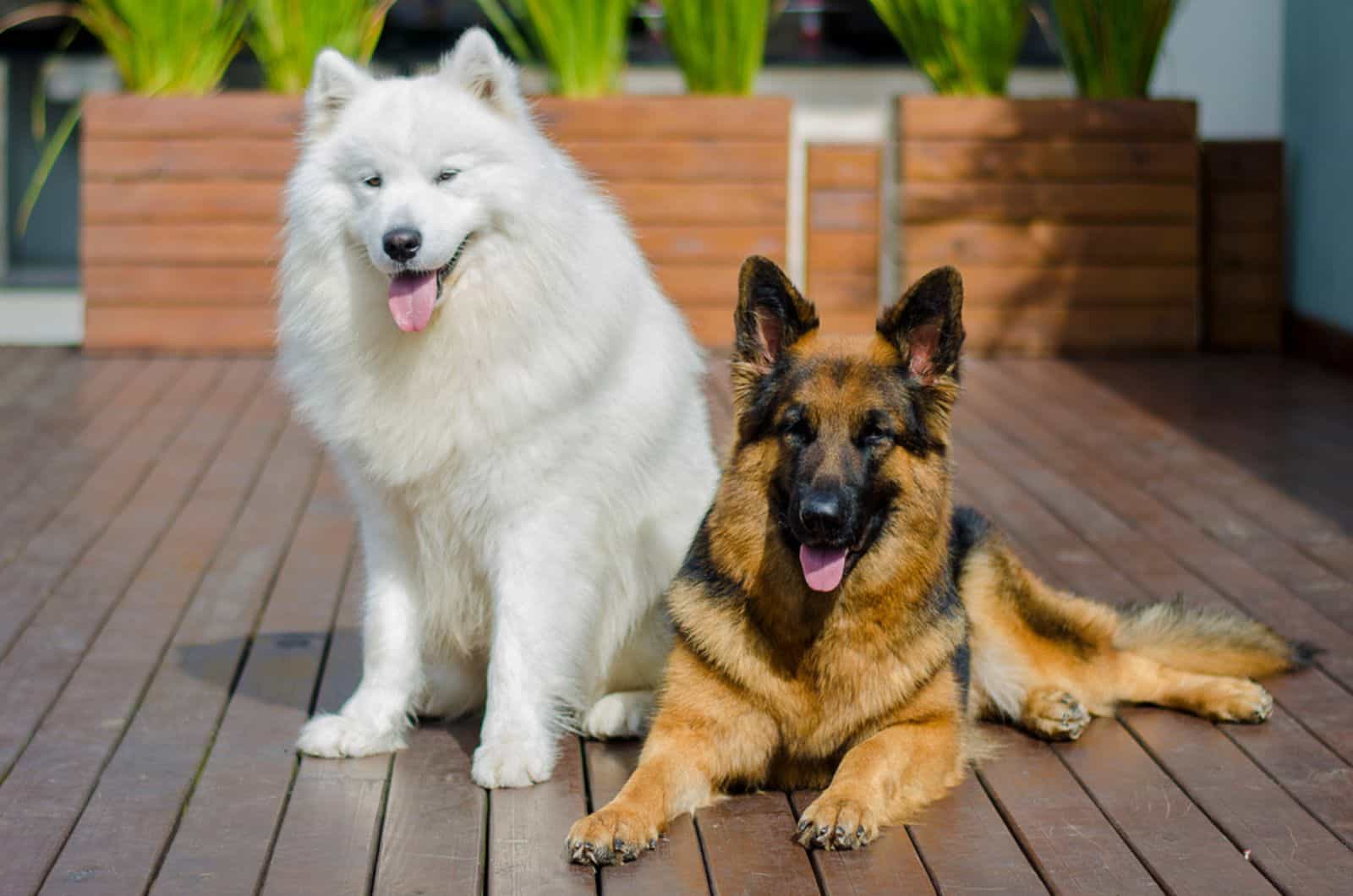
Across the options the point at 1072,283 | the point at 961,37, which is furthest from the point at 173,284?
the point at 1072,283

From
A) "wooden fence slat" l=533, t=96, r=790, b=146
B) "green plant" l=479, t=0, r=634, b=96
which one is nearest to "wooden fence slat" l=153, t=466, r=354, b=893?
"wooden fence slat" l=533, t=96, r=790, b=146

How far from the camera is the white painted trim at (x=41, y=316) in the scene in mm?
9219

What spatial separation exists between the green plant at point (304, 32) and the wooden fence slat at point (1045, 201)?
269cm

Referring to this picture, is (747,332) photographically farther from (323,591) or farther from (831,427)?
(323,591)

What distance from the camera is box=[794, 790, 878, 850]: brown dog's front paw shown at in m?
3.14

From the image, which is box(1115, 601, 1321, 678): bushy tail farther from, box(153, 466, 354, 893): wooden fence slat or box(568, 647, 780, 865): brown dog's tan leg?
box(153, 466, 354, 893): wooden fence slat

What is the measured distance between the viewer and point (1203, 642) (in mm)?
4062

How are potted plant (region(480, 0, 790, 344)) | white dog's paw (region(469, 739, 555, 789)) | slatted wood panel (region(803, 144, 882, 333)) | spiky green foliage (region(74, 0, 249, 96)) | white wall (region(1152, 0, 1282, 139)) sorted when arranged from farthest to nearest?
white wall (region(1152, 0, 1282, 139)) → slatted wood panel (region(803, 144, 882, 333)) → potted plant (region(480, 0, 790, 344)) → spiky green foliage (region(74, 0, 249, 96)) → white dog's paw (region(469, 739, 555, 789))

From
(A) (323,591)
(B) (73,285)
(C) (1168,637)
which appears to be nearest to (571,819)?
(C) (1168,637)

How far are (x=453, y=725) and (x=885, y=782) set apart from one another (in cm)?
110

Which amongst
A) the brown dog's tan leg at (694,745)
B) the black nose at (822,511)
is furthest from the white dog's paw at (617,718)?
the black nose at (822,511)

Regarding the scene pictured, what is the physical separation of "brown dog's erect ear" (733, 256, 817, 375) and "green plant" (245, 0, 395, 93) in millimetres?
5317

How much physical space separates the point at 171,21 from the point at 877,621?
20.1 ft

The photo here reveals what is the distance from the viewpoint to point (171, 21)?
27.4 feet
